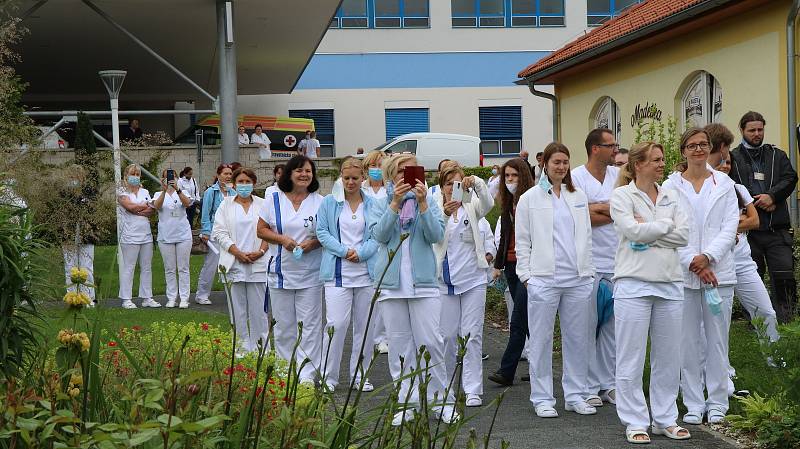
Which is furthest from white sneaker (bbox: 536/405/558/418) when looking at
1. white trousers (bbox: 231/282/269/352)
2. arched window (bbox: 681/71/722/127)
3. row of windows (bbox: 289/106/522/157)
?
row of windows (bbox: 289/106/522/157)

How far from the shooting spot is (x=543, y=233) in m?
9.20

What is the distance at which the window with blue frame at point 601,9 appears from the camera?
5334 centimetres

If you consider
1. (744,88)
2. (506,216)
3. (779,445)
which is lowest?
(779,445)

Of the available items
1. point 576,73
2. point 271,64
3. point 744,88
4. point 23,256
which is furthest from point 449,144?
point 23,256

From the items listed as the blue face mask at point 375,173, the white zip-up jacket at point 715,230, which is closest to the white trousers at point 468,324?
the blue face mask at point 375,173

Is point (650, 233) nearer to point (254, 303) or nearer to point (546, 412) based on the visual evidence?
point (546, 412)

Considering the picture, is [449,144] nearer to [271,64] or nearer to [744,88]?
[271,64]

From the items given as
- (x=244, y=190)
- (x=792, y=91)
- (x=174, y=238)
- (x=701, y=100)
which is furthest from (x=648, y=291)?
(x=701, y=100)

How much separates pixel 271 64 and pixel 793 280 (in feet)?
104

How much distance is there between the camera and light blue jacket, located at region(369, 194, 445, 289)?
8695mm

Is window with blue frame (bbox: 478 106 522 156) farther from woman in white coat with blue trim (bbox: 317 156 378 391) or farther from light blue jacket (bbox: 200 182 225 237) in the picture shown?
woman in white coat with blue trim (bbox: 317 156 378 391)

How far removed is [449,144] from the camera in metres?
43.9

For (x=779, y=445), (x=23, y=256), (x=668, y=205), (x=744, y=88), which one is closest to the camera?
(x=23, y=256)

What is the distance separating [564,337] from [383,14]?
4376cm
